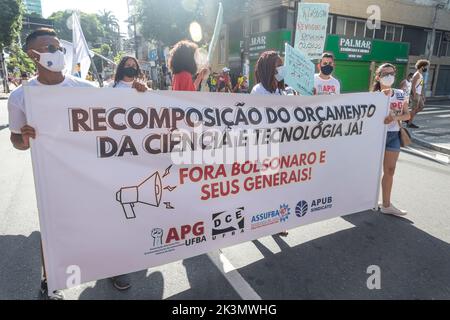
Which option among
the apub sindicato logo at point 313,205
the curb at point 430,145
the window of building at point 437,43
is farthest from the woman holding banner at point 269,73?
the window of building at point 437,43

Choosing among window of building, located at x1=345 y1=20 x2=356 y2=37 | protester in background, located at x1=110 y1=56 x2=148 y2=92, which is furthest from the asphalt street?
window of building, located at x1=345 y1=20 x2=356 y2=37

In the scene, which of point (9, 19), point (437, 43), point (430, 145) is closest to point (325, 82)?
point (430, 145)

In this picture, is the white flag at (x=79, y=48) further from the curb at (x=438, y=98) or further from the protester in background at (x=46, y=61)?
the curb at (x=438, y=98)

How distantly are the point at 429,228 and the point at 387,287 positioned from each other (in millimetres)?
1497

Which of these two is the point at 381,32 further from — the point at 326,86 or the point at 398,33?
the point at 326,86

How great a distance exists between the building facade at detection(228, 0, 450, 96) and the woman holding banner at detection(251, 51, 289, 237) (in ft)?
56.3

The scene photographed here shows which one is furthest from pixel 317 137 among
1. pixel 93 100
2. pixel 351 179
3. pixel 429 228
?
pixel 93 100

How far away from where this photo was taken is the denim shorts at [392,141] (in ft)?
13.3

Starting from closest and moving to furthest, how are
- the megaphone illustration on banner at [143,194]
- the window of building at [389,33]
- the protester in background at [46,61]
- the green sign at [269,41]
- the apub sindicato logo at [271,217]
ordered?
the megaphone illustration on banner at [143,194] → the protester in background at [46,61] → the apub sindicato logo at [271,217] → the green sign at [269,41] → the window of building at [389,33]

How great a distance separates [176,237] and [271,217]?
96 cm

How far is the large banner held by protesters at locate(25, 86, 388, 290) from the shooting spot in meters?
2.27

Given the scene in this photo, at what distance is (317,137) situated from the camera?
10.9 feet

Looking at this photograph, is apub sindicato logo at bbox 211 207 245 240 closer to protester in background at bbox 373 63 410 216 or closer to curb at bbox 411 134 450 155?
protester in background at bbox 373 63 410 216
